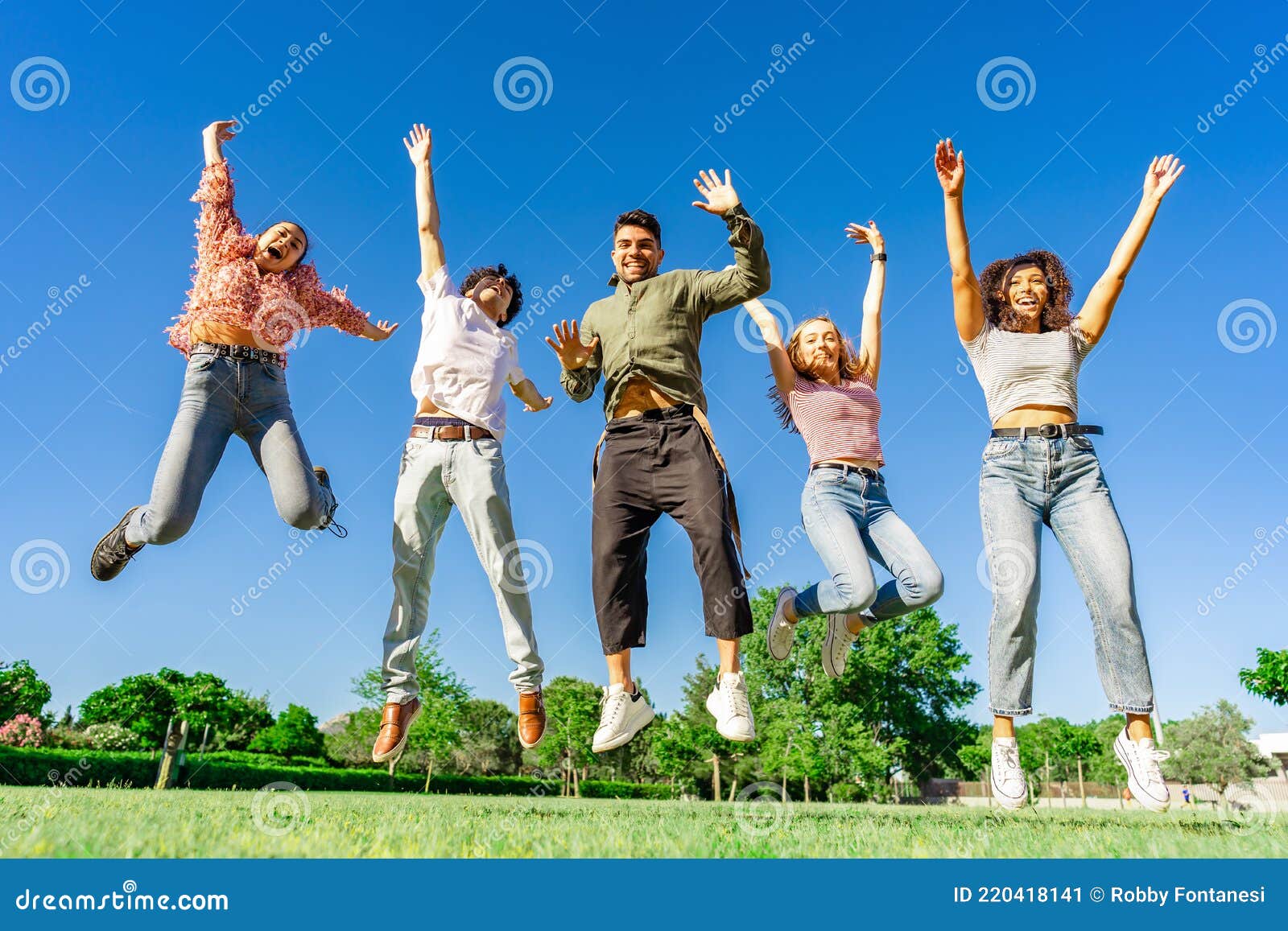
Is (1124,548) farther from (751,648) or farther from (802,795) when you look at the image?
(802,795)

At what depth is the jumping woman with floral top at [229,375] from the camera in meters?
5.82

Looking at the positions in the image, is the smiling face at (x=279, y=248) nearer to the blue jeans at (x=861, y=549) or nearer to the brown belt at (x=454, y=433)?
the brown belt at (x=454, y=433)

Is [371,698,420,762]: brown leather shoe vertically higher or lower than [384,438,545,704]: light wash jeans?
lower

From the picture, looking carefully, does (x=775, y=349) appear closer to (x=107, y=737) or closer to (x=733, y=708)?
(x=733, y=708)

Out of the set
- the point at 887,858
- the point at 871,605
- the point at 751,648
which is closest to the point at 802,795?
the point at 751,648

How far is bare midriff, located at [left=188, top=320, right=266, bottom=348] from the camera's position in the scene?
19.6ft

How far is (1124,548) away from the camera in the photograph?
4.99 m

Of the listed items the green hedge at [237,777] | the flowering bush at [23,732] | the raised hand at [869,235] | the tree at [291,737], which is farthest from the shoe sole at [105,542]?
the tree at [291,737]

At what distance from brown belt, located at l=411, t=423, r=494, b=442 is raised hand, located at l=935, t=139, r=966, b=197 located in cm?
336

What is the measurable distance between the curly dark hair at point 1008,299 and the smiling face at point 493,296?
11.3 ft

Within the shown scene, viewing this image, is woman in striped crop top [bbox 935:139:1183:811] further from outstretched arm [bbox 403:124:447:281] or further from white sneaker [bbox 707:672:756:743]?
outstretched arm [bbox 403:124:447:281]

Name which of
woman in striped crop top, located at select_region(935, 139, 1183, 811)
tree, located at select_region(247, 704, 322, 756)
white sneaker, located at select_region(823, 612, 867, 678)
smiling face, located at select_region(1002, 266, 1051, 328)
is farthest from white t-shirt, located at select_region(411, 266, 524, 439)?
tree, located at select_region(247, 704, 322, 756)
